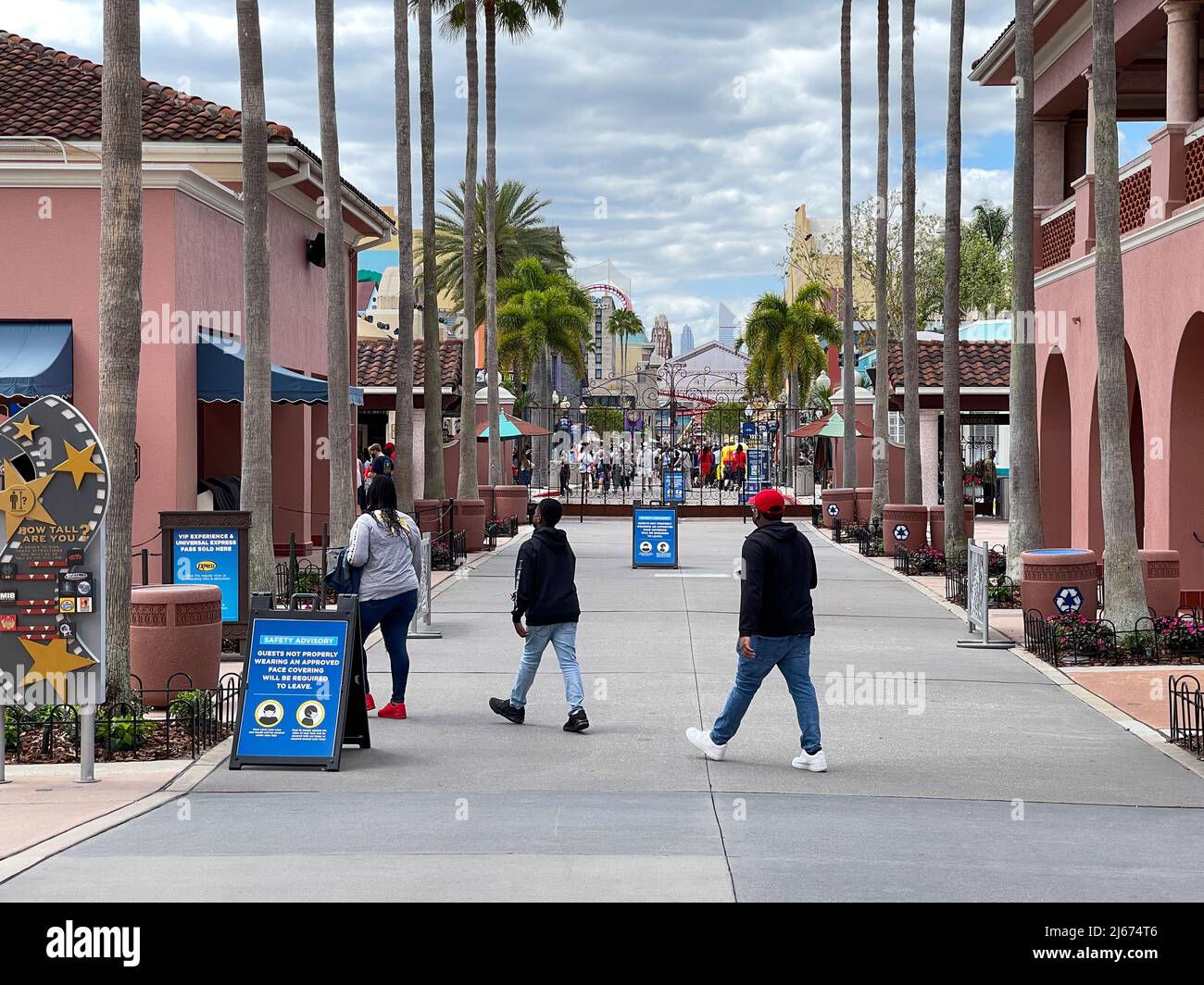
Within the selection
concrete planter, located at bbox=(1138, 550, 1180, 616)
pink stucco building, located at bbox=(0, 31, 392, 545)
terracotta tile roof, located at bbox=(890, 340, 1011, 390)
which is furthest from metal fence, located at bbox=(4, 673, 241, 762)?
terracotta tile roof, located at bbox=(890, 340, 1011, 390)

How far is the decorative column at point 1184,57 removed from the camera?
752 inches

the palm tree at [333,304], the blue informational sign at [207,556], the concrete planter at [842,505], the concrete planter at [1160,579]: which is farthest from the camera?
the concrete planter at [842,505]

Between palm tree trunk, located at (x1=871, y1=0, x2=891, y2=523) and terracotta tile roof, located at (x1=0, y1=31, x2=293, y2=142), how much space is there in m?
14.6

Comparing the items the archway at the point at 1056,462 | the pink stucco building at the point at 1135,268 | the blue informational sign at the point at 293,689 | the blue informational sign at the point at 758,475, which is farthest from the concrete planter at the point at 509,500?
the blue informational sign at the point at 293,689

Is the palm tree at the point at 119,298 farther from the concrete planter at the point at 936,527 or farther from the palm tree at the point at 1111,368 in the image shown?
the concrete planter at the point at 936,527

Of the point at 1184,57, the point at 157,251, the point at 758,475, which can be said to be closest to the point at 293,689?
the point at 157,251

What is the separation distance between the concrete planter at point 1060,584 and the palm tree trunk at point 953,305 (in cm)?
755

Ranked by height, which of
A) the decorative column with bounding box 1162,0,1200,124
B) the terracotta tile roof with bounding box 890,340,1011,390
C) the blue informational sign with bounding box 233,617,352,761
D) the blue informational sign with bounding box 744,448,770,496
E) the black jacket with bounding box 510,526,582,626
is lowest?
the blue informational sign with bounding box 233,617,352,761

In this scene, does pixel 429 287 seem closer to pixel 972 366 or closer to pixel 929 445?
pixel 972 366

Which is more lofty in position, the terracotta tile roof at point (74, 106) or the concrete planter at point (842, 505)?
the terracotta tile roof at point (74, 106)

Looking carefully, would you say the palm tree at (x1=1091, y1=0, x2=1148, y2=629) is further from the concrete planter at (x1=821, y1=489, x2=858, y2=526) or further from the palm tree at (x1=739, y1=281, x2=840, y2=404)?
the palm tree at (x1=739, y1=281, x2=840, y2=404)

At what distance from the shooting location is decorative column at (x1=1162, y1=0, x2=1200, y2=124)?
19.1m

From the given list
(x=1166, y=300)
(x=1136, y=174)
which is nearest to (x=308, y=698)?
(x=1166, y=300)

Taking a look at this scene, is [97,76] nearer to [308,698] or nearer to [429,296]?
[429,296]
